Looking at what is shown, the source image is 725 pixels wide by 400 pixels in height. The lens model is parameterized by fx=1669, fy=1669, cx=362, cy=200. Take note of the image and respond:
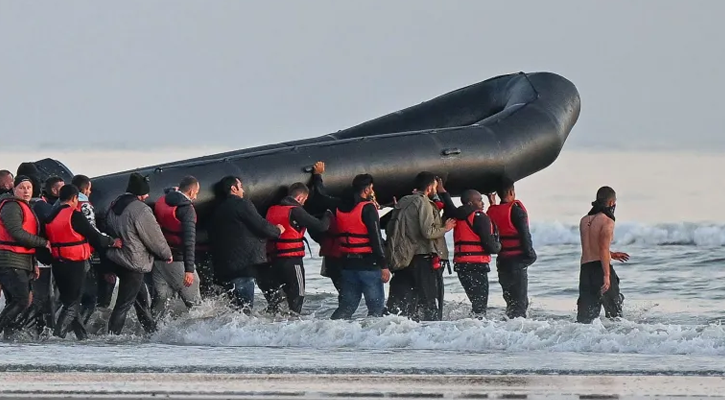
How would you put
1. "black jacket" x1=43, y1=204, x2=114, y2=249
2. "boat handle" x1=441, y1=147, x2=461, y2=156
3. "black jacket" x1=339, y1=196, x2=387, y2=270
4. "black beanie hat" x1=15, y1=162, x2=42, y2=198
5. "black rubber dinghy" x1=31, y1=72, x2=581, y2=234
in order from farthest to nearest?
"boat handle" x1=441, y1=147, x2=461, y2=156
"black rubber dinghy" x1=31, y1=72, x2=581, y2=234
"black jacket" x1=339, y1=196, x2=387, y2=270
"black beanie hat" x1=15, y1=162, x2=42, y2=198
"black jacket" x1=43, y1=204, x2=114, y2=249

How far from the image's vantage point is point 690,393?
10.4m

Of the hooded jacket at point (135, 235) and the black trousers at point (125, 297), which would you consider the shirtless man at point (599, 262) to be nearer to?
the hooded jacket at point (135, 235)

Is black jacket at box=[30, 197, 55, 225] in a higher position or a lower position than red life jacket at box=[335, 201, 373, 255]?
higher

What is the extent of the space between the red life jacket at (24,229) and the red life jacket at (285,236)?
7.82ft

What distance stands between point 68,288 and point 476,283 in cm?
403

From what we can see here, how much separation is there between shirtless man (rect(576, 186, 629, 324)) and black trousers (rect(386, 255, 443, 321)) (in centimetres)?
138

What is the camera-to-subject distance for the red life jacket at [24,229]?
14.3 metres

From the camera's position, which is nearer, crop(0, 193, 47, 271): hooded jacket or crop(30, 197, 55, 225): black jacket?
crop(0, 193, 47, 271): hooded jacket

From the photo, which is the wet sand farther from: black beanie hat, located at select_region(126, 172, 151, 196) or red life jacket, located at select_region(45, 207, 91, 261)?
black beanie hat, located at select_region(126, 172, 151, 196)

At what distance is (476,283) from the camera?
637 inches

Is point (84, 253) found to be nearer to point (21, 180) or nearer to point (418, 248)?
point (21, 180)

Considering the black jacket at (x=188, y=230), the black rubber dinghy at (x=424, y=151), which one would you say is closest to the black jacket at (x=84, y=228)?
the black jacket at (x=188, y=230)

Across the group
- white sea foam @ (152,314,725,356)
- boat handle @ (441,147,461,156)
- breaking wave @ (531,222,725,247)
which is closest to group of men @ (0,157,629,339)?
white sea foam @ (152,314,725,356)

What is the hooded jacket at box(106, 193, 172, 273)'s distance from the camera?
47.8ft
